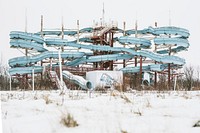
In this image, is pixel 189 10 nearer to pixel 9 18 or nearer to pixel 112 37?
pixel 9 18

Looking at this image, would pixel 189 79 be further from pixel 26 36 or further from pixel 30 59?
pixel 26 36

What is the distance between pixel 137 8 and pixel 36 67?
1254 centimetres

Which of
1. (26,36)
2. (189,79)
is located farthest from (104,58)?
(189,79)

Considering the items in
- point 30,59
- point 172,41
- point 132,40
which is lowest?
point 30,59

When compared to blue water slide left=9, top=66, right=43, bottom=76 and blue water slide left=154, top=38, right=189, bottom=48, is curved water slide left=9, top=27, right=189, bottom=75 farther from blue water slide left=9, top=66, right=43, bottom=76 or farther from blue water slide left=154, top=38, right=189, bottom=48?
blue water slide left=9, top=66, right=43, bottom=76

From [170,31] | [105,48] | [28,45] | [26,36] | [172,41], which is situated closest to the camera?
[28,45]

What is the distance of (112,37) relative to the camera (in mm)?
21953

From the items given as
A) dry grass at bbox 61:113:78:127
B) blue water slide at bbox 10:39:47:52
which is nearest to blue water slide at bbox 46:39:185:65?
blue water slide at bbox 10:39:47:52

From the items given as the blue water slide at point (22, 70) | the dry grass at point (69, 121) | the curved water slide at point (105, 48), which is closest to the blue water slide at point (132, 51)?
the curved water slide at point (105, 48)

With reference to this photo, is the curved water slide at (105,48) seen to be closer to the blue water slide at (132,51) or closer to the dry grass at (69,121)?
the blue water slide at (132,51)

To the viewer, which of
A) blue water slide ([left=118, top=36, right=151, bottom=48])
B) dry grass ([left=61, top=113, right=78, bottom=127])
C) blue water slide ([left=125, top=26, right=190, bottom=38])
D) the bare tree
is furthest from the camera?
blue water slide ([left=118, top=36, right=151, bottom=48])

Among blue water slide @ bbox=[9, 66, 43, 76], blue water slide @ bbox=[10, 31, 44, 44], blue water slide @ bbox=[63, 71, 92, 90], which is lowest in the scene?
blue water slide @ bbox=[63, 71, 92, 90]

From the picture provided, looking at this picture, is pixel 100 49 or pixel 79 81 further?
pixel 100 49

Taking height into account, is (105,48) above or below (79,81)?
above
